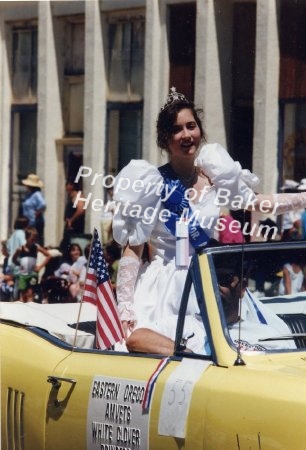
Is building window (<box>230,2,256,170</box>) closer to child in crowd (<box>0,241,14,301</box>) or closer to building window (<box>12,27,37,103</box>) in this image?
child in crowd (<box>0,241,14,301</box>)

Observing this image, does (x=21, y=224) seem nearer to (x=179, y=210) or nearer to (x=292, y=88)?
(x=292, y=88)

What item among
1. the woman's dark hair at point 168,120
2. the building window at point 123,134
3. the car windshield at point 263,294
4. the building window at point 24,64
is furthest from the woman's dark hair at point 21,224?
the car windshield at point 263,294

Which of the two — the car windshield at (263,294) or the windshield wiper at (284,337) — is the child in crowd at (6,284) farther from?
the windshield wiper at (284,337)

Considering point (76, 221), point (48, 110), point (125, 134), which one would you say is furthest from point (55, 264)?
point (48, 110)

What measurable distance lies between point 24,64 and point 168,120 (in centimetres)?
1438

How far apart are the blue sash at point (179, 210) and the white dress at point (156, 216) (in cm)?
3

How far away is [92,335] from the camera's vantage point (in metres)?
6.30

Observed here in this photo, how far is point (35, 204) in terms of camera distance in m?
19.4

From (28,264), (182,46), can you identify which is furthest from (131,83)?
(28,264)

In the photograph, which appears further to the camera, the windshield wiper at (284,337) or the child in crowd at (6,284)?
the child in crowd at (6,284)

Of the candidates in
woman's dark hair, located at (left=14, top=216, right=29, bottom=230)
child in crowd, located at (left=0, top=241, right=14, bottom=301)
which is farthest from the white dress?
woman's dark hair, located at (left=14, top=216, right=29, bottom=230)

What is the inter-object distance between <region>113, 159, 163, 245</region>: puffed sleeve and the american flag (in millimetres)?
273

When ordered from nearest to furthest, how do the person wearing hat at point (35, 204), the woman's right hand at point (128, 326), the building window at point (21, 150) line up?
the woman's right hand at point (128, 326), the person wearing hat at point (35, 204), the building window at point (21, 150)

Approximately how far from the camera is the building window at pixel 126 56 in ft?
59.9
